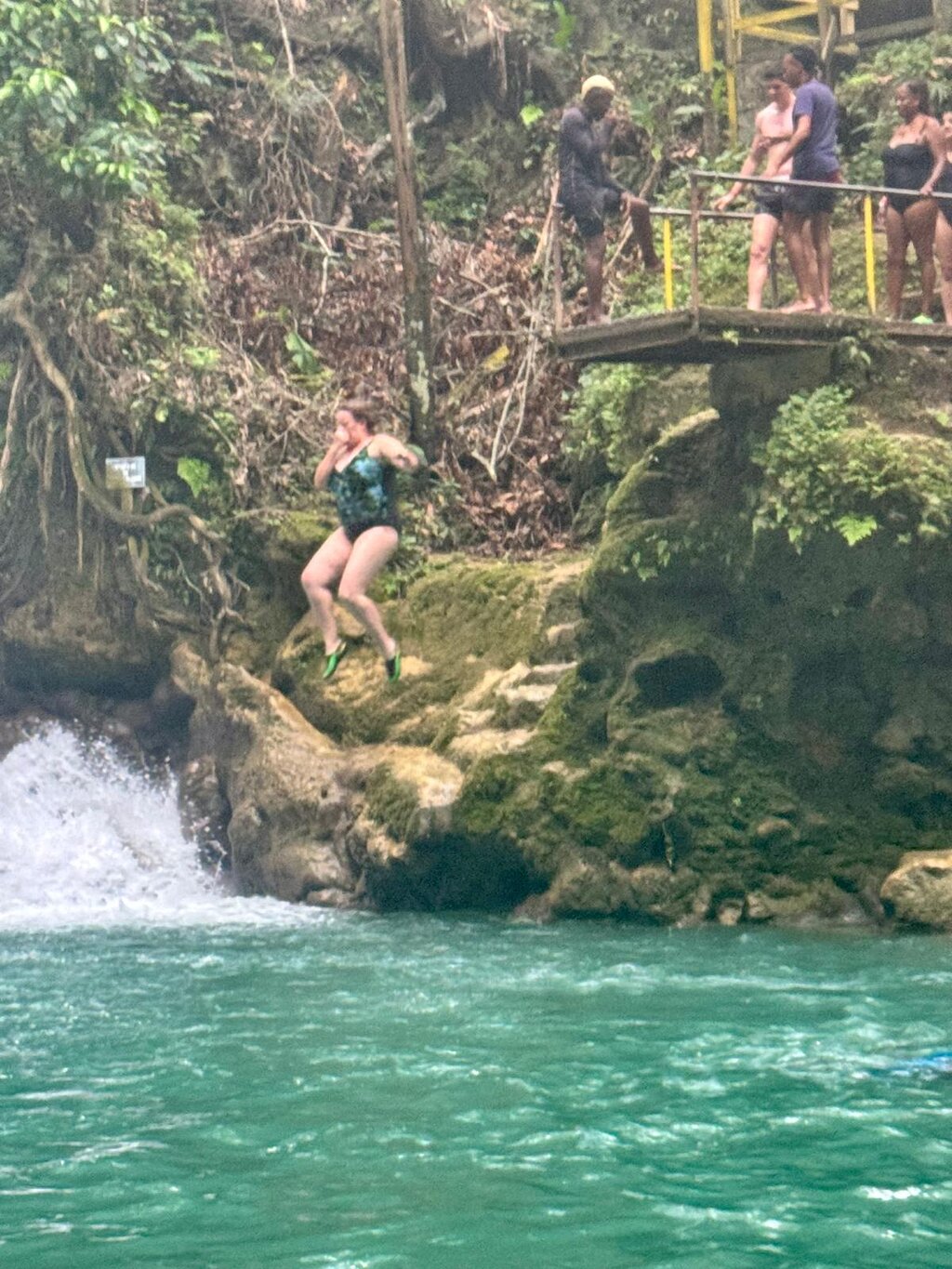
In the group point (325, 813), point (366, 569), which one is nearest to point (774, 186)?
point (366, 569)

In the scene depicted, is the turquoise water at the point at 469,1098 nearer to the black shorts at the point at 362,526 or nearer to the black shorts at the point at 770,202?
the black shorts at the point at 362,526

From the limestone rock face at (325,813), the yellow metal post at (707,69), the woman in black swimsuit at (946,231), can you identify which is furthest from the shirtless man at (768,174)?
the yellow metal post at (707,69)

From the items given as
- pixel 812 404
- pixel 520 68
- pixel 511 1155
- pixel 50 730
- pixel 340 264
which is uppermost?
pixel 520 68

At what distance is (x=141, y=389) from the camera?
1836cm

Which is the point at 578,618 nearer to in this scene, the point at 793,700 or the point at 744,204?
the point at 793,700

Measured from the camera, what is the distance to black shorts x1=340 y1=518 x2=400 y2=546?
1227cm

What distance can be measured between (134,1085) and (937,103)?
13.4 metres

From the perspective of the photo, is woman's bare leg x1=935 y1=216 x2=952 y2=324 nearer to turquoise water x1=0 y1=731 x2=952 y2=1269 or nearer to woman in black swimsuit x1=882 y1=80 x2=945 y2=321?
woman in black swimsuit x1=882 y1=80 x2=945 y2=321

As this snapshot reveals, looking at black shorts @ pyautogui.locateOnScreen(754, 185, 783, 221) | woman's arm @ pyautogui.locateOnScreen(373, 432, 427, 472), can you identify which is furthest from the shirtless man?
woman's arm @ pyautogui.locateOnScreen(373, 432, 427, 472)

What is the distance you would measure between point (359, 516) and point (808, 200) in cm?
384

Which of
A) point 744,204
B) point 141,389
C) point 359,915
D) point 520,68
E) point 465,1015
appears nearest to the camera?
point 465,1015

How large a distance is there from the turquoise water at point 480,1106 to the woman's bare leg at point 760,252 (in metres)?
4.31

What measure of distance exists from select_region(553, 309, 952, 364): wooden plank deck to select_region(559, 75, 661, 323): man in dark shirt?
42 centimetres

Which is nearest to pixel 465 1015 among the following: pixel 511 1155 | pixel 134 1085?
pixel 134 1085
